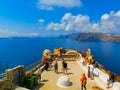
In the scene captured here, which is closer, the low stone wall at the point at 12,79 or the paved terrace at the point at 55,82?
the low stone wall at the point at 12,79

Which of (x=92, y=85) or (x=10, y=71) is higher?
(x=10, y=71)

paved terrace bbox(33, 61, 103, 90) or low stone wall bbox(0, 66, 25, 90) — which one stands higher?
low stone wall bbox(0, 66, 25, 90)

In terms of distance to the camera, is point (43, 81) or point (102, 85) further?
point (43, 81)

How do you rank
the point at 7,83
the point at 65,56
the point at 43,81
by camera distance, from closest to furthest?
the point at 7,83
the point at 43,81
the point at 65,56

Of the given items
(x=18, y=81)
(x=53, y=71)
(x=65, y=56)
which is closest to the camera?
(x=18, y=81)

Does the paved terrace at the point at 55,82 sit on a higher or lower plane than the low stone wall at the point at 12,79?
lower

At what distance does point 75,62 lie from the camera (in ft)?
102

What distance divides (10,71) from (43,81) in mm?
5263

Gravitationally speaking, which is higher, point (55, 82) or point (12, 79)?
point (12, 79)

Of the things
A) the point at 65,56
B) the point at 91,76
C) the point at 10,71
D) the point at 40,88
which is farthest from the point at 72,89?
the point at 65,56

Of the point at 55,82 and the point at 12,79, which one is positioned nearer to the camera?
the point at 12,79

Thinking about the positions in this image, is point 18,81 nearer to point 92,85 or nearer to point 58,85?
point 58,85

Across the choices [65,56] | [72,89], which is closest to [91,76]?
[72,89]

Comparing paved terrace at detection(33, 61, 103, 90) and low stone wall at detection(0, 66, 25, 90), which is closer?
low stone wall at detection(0, 66, 25, 90)
